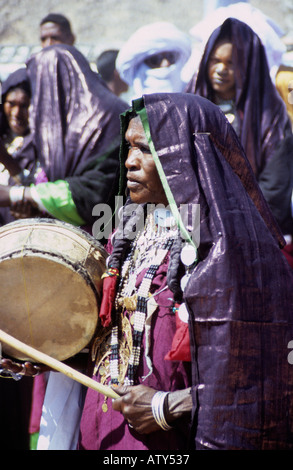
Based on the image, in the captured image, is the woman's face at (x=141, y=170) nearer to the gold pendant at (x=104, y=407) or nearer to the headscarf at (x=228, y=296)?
the headscarf at (x=228, y=296)

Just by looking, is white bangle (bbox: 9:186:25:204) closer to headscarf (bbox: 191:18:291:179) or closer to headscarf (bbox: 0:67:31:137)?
headscarf (bbox: 0:67:31:137)

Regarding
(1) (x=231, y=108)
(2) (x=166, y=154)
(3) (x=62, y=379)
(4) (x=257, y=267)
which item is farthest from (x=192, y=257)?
(1) (x=231, y=108)

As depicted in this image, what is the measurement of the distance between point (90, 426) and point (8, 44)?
11.2ft

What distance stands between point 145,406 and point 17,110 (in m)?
2.84

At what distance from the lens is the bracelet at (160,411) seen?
240cm

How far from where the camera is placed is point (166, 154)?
247 centimetres

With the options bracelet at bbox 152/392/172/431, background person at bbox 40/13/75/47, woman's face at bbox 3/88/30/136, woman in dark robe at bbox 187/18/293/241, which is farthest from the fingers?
background person at bbox 40/13/75/47

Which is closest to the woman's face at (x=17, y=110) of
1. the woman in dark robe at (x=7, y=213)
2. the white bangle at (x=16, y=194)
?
the woman in dark robe at (x=7, y=213)

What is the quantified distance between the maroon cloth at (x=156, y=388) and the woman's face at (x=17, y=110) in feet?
7.42

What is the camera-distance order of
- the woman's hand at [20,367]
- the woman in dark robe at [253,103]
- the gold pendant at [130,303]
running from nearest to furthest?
the gold pendant at [130,303], the woman's hand at [20,367], the woman in dark robe at [253,103]

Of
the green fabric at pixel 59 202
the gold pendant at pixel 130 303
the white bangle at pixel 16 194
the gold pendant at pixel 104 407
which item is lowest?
the gold pendant at pixel 104 407

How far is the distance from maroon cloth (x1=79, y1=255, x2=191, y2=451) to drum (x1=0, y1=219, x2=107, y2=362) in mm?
255

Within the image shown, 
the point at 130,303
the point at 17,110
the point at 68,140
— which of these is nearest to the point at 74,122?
the point at 68,140
